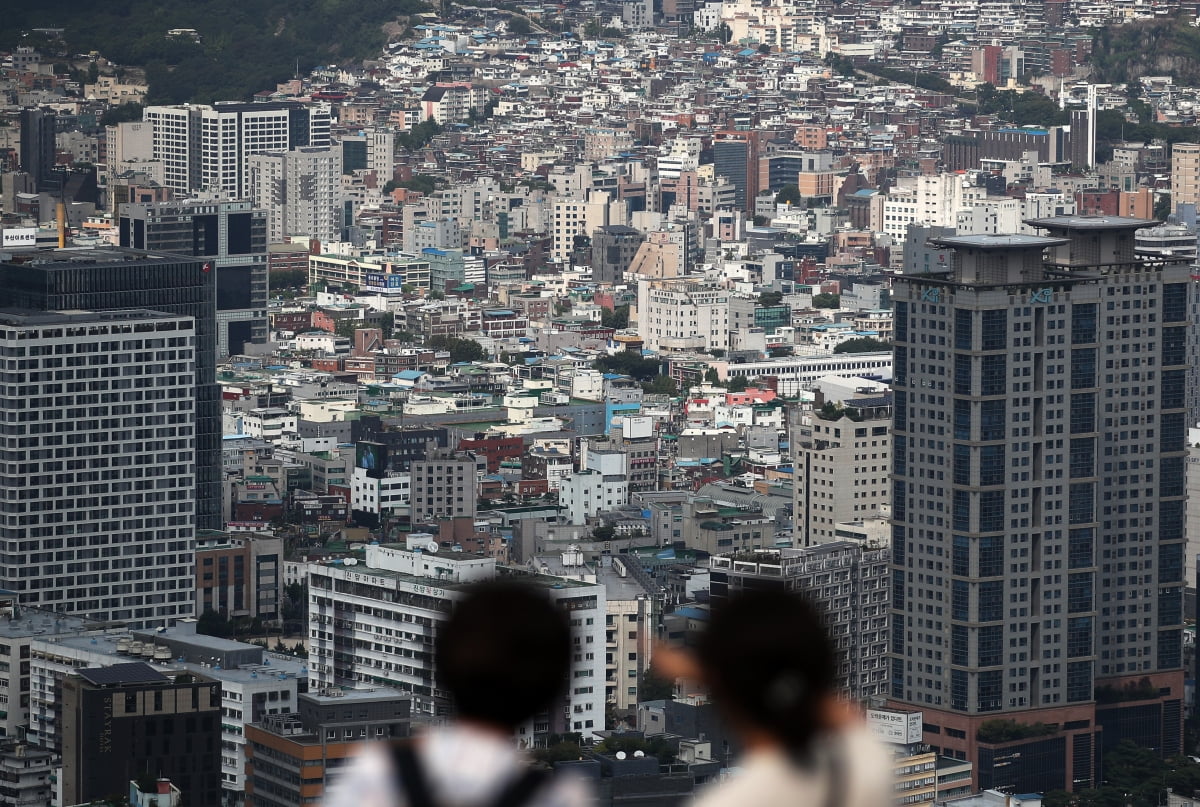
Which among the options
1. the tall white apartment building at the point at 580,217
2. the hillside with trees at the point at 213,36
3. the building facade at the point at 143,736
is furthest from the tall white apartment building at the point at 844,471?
the hillside with trees at the point at 213,36

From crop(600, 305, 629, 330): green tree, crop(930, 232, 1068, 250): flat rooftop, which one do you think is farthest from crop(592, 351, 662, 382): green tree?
crop(930, 232, 1068, 250): flat rooftop

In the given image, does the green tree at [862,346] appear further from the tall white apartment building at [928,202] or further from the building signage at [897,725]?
the building signage at [897,725]

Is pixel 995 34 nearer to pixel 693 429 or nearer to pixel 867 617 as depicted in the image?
pixel 693 429

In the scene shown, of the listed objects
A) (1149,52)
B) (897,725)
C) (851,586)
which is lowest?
(897,725)

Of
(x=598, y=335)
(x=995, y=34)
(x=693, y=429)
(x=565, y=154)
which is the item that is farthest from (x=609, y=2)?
(x=693, y=429)

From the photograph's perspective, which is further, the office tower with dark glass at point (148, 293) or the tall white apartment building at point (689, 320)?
the tall white apartment building at point (689, 320)

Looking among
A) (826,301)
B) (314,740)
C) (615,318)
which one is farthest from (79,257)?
(826,301)

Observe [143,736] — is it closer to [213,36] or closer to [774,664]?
[774,664]
